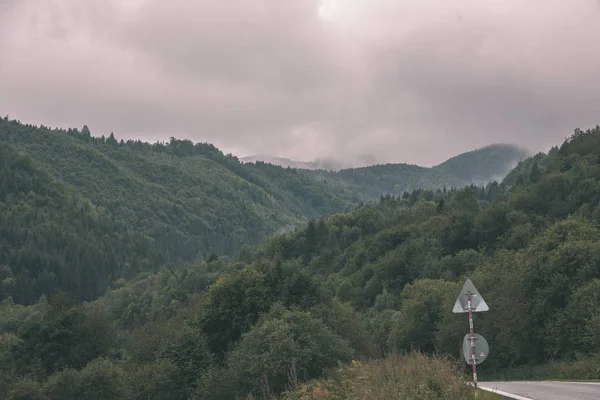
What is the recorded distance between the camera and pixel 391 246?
573 ft

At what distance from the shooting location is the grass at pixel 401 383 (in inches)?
832

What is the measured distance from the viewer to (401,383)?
2194cm

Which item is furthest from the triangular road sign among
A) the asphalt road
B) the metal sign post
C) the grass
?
the asphalt road

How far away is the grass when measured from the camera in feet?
69.3

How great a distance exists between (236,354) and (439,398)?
49.3 meters

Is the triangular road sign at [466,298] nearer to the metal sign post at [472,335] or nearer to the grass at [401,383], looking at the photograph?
the metal sign post at [472,335]

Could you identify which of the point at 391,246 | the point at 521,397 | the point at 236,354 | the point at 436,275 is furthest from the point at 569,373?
the point at 391,246

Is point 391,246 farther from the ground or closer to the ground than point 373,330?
farther from the ground

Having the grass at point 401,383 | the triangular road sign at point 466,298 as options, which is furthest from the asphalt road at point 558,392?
Answer: the triangular road sign at point 466,298

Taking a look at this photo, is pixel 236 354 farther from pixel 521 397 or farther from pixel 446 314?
pixel 521 397

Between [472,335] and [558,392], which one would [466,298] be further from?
[558,392]

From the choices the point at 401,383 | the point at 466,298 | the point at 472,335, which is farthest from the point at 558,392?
the point at 401,383

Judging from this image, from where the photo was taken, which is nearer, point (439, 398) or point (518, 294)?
point (439, 398)

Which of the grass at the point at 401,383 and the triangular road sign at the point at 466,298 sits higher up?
the triangular road sign at the point at 466,298
